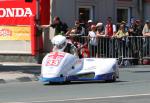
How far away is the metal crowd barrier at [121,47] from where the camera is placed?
26.4 m

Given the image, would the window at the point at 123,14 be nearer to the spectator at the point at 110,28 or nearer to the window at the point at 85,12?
the window at the point at 85,12

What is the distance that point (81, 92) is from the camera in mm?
15477

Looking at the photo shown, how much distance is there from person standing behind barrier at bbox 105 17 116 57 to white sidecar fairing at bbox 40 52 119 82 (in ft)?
26.5

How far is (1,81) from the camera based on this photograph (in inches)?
761

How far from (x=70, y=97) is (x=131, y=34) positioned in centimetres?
1311

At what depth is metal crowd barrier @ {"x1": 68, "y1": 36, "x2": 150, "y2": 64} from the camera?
26.4 m

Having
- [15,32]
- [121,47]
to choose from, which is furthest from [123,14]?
[15,32]

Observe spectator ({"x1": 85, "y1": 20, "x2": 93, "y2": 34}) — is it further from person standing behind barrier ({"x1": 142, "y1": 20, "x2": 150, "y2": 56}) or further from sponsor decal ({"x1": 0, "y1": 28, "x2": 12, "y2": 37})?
sponsor decal ({"x1": 0, "y1": 28, "x2": 12, "y2": 37})

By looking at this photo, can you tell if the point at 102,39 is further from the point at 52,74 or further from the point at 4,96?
the point at 4,96

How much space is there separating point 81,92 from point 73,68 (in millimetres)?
2539

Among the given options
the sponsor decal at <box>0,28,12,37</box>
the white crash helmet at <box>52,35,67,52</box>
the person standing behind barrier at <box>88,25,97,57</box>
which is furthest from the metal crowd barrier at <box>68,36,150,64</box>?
the white crash helmet at <box>52,35,67,52</box>

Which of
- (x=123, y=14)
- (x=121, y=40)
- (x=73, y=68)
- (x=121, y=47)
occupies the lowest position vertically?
(x=73, y=68)

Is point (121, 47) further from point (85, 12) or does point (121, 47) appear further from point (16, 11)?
point (16, 11)

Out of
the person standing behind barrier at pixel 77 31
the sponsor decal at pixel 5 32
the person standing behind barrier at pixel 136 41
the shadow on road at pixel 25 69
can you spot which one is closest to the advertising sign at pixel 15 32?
the sponsor decal at pixel 5 32
